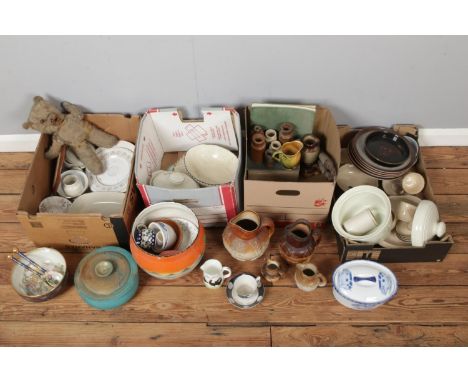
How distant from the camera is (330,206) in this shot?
69.8 inches

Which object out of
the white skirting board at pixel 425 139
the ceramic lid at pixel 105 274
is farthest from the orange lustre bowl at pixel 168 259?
the white skirting board at pixel 425 139

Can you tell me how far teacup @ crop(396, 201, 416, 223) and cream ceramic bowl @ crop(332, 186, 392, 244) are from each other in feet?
0.21

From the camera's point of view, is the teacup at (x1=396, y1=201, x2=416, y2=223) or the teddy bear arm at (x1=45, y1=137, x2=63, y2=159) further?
the teddy bear arm at (x1=45, y1=137, x2=63, y2=159)

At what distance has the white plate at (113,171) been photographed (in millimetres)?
1870

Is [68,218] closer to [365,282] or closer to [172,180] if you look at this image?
[172,180]

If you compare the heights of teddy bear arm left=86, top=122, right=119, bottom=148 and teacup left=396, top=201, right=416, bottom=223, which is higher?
teddy bear arm left=86, top=122, right=119, bottom=148

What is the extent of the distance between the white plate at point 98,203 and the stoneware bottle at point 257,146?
56 centimetres

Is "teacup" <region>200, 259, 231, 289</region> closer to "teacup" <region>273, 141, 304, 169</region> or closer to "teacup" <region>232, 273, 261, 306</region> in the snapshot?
"teacup" <region>232, 273, 261, 306</region>

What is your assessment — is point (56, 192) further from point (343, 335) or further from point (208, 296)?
point (343, 335)

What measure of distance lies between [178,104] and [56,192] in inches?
→ 24.2

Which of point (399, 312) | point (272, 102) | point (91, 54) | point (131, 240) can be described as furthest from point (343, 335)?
point (91, 54)

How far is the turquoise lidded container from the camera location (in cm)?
157

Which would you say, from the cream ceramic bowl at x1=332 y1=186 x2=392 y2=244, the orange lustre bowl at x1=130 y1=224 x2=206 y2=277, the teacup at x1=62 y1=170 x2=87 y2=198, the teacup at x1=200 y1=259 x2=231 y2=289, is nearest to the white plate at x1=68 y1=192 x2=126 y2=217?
the teacup at x1=62 y1=170 x2=87 y2=198

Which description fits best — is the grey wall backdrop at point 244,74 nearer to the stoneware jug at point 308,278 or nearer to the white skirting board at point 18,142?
the white skirting board at point 18,142
